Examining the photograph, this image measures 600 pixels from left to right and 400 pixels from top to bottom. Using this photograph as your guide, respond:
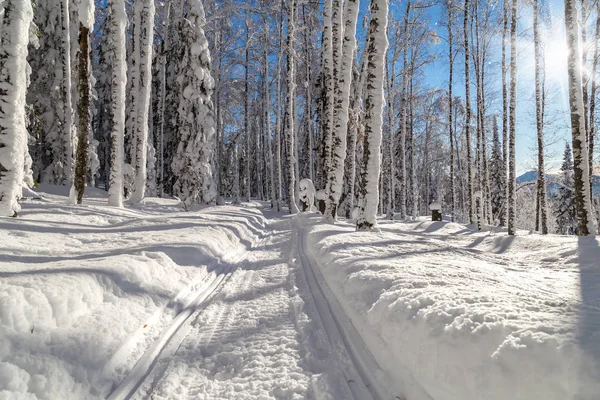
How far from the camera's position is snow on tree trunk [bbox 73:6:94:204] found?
31.8 ft

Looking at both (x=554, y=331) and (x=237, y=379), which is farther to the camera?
(x=237, y=379)

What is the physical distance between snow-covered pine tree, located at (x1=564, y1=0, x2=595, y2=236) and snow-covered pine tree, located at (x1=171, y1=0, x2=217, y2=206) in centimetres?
1508

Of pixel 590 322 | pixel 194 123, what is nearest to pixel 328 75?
pixel 194 123

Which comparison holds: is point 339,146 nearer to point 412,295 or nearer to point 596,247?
point 596,247

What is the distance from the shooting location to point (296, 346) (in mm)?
2967

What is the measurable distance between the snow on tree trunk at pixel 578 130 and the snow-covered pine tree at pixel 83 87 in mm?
13396

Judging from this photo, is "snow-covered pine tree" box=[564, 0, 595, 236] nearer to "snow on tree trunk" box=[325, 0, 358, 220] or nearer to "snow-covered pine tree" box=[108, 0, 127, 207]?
"snow on tree trunk" box=[325, 0, 358, 220]

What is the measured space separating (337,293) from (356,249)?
184cm

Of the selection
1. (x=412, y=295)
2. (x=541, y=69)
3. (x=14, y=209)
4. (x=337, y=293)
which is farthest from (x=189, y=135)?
(x=541, y=69)

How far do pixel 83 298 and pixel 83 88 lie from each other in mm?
9695

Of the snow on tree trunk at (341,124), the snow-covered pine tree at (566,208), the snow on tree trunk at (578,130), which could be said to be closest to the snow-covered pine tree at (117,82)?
the snow on tree trunk at (341,124)

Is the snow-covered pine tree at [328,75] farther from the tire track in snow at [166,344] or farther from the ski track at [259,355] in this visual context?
the ski track at [259,355]

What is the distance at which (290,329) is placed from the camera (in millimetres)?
3328

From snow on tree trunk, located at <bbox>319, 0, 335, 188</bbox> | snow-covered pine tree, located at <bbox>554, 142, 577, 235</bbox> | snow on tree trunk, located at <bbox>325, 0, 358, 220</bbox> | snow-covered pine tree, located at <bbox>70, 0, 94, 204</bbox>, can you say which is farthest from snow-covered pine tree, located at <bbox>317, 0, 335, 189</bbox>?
snow-covered pine tree, located at <bbox>554, 142, 577, 235</bbox>
